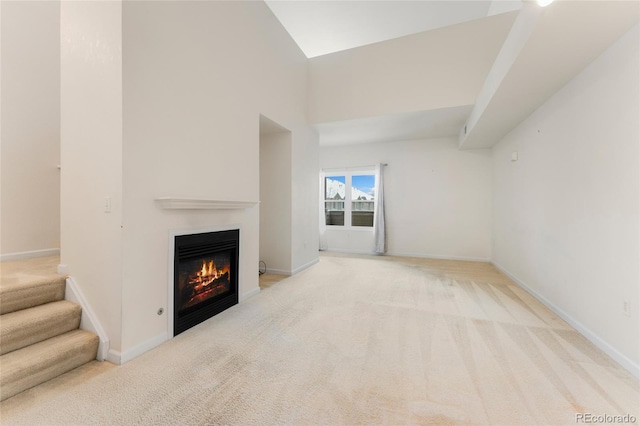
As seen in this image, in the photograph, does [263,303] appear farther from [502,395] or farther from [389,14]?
[389,14]

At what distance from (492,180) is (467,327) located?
421cm

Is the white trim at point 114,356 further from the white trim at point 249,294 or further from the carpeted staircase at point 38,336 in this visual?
the white trim at point 249,294

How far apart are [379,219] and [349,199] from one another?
102 cm

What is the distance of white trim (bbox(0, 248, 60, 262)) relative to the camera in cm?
270

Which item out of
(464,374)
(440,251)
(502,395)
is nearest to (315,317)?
(464,374)

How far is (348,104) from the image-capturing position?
14.9 ft

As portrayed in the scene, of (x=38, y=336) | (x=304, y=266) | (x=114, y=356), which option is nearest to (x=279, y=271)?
(x=304, y=266)

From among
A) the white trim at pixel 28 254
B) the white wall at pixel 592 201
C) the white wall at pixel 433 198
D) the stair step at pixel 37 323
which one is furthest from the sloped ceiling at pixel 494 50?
the white trim at pixel 28 254

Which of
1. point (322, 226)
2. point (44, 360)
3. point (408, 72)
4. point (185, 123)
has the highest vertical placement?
point (408, 72)

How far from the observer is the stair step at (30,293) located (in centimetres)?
178

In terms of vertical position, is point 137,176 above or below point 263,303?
above

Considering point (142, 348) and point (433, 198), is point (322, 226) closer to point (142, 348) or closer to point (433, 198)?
point (433, 198)

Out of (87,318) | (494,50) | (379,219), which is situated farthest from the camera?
(379,219)

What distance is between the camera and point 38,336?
68.8 inches
